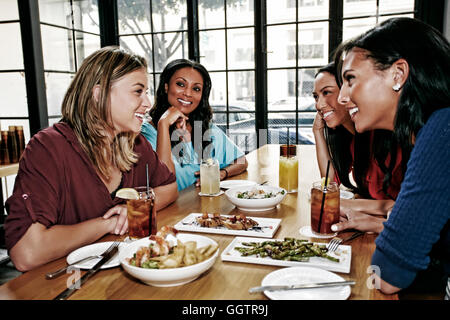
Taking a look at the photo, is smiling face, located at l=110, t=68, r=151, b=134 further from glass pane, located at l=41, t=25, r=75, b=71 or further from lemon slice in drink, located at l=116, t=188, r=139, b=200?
glass pane, located at l=41, t=25, r=75, b=71

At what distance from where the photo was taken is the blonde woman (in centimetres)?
119

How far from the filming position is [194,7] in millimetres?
4520

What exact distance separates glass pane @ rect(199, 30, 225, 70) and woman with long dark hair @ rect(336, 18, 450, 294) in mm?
3311

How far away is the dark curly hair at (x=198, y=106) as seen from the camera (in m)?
2.62

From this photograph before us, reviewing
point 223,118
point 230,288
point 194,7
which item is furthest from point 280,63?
point 230,288

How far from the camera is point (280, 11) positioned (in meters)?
4.26

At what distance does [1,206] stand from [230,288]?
3520 mm

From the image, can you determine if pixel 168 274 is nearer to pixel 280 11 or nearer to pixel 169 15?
pixel 280 11

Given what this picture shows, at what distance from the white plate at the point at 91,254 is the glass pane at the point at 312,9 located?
12.1 feet

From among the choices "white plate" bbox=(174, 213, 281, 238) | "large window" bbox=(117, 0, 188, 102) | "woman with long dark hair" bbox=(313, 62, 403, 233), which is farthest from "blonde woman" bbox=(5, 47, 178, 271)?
"large window" bbox=(117, 0, 188, 102)

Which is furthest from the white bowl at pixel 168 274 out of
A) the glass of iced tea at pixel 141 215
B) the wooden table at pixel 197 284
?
the glass of iced tea at pixel 141 215

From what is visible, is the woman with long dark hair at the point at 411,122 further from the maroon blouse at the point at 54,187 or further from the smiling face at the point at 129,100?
the maroon blouse at the point at 54,187

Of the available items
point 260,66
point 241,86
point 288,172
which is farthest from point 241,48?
point 288,172
